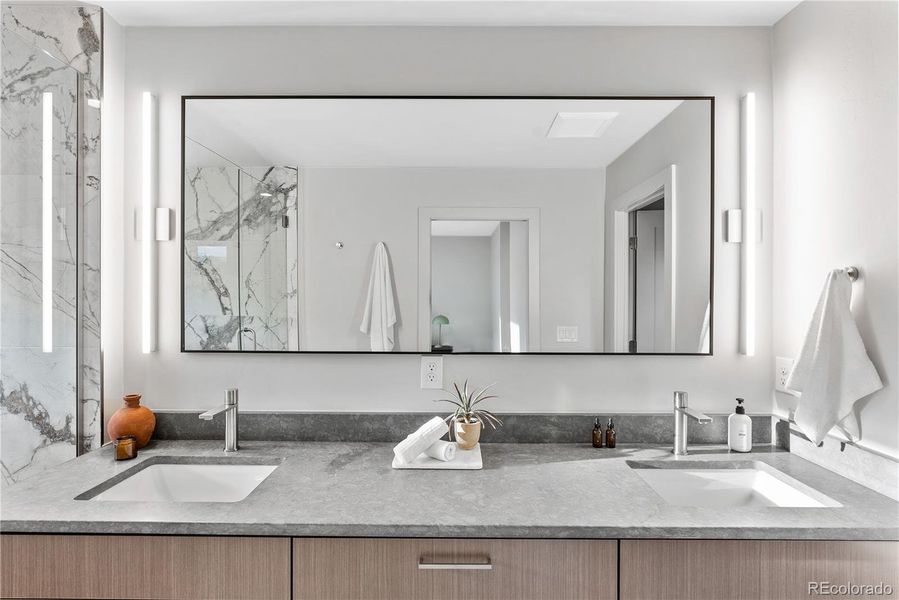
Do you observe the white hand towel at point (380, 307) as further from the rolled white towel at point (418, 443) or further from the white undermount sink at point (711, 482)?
the white undermount sink at point (711, 482)

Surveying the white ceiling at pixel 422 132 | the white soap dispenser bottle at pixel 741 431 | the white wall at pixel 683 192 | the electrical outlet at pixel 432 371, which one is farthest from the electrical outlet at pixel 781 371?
the electrical outlet at pixel 432 371

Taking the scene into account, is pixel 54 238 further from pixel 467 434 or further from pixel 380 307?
pixel 467 434

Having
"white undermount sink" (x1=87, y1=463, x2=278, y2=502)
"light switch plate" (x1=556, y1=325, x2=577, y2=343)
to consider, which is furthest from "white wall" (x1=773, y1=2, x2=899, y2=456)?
"white undermount sink" (x1=87, y1=463, x2=278, y2=502)

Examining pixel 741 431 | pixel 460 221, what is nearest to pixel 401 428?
pixel 460 221

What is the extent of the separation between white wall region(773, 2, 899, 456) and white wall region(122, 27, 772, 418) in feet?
0.26

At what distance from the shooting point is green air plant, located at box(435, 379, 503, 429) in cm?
162

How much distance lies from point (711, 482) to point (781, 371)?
18.4 inches

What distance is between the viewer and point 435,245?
168 centimetres

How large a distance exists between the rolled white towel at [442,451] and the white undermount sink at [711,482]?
1.82ft

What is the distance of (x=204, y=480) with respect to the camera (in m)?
1.56

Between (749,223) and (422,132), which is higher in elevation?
(422,132)

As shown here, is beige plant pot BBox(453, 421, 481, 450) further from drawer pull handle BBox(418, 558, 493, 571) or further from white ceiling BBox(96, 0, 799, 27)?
white ceiling BBox(96, 0, 799, 27)

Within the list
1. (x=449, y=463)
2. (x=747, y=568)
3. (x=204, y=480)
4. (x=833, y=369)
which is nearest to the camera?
(x=747, y=568)

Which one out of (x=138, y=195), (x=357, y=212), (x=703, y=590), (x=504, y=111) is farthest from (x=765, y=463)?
(x=138, y=195)
